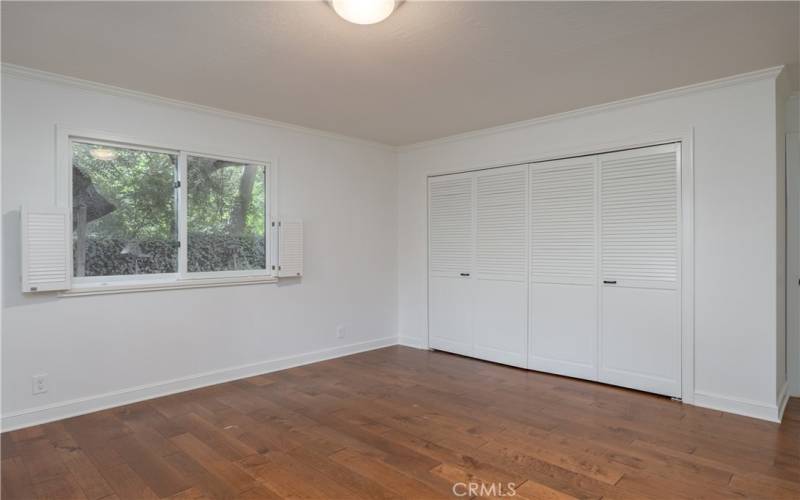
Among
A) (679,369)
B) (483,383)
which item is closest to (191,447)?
(483,383)

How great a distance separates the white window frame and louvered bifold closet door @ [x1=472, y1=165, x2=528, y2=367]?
86.6 inches

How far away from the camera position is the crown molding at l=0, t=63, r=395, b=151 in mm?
3168

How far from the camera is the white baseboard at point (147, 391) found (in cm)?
317

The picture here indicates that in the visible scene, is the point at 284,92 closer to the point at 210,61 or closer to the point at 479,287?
the point at 210,61

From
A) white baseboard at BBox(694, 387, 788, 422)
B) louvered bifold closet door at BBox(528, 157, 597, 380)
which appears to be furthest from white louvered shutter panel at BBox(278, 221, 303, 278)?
white baseboard at BBox(694, 387, 788, 422)

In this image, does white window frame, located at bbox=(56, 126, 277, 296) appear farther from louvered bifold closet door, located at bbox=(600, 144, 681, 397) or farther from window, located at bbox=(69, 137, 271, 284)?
louvered bifold closet door, located at bbox=(600, 144, 681, 397)

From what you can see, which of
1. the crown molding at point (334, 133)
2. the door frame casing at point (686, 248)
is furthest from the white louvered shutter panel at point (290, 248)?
the door frame casing at point (686, 248)

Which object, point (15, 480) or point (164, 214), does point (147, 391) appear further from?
point (164, 214)

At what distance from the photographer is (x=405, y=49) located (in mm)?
2895

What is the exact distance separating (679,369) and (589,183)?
1731 mm

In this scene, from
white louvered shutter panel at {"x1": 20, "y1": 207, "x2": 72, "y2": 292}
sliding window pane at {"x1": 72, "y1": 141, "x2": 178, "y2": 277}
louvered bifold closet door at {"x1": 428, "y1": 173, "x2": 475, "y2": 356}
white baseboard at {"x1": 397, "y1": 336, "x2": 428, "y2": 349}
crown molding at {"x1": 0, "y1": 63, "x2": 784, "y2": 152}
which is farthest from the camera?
white baseboard at {"x1": 397, "y1": 336, "x2": 428, "y2": 349}

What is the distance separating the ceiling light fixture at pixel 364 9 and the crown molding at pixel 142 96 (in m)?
2.19

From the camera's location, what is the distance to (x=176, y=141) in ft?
12.9

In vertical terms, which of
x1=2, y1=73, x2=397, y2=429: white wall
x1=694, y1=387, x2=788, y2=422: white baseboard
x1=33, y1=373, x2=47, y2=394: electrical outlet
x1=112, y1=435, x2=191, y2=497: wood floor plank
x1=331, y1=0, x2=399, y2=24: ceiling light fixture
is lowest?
x1=112, y1=435, x2=191, y2=497: wood floor plank
